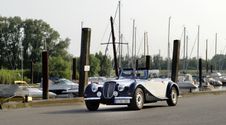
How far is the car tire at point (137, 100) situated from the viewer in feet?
72.6

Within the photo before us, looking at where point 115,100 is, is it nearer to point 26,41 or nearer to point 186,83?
point 186,83

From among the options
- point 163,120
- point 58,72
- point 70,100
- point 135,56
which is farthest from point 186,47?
point 163,120

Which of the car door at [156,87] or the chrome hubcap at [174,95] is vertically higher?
the car door at [156,87]

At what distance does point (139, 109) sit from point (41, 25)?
11268 centimetres

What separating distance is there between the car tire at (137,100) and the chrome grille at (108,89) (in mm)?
867

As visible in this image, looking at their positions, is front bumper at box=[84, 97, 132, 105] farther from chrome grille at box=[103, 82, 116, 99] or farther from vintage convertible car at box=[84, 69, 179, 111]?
chrome grille at box=[103, 82, 116, 99]

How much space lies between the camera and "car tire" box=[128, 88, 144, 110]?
22141 millimetres

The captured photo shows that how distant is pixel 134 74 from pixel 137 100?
2328mm

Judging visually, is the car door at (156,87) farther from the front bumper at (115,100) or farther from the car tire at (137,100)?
the front bumper at (115,100)

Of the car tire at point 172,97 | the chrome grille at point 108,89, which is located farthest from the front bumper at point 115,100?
the car tire at point 172,97

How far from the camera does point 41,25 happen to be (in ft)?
437

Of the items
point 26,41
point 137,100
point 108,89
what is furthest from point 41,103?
point 26,41

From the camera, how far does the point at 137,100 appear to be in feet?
73.4

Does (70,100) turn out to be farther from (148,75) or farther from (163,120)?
(163,120)
